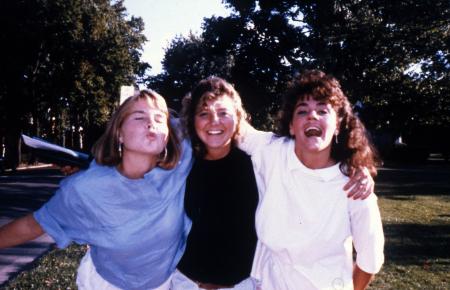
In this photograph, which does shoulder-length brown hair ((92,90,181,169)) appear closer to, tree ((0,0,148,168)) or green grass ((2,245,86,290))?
green grass ((2,245,86,290))

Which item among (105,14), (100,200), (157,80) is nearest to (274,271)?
(100,200)

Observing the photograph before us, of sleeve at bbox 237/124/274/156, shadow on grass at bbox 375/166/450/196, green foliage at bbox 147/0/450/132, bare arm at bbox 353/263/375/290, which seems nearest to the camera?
bare arm at bbox 353/263/375/290

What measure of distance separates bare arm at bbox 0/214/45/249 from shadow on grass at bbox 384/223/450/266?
6.78 meters

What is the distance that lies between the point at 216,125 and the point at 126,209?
90 centimetres

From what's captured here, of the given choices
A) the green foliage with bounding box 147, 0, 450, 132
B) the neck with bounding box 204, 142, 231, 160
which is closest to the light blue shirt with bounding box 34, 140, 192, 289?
the neck with bounding box 204, 142, 231, 160

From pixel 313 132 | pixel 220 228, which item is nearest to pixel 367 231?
pixel 313 132

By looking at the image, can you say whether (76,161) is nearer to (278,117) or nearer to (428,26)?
(278,117)

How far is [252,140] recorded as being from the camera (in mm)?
3250

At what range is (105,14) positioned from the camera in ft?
111

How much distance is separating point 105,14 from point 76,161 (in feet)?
111

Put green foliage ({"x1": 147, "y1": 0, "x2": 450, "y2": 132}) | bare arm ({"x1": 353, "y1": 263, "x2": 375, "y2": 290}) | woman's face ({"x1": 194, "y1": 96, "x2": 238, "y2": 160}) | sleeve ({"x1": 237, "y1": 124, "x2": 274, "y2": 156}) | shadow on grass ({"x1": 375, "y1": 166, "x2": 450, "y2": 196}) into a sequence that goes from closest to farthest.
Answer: bare arm ({"x1": 353, "y1": 263, "x2": 375, "y2": 290})
woman's face ({"x1": 194, "y1": 96, "x2": 238, "y2": 160})
sleeve ({"x1": 237, "y1": 124, "x2": 274, "y2": 156})
green foliage ({"x1": 147, "y1": 0, "x2": 450, "y2": 132})
shadow on grass ({"x1": 375, "y1": 166, "x2": 450, "y2": 196})

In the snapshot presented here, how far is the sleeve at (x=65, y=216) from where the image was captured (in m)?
2.59

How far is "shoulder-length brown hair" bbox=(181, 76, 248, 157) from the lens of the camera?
3158 millimetres

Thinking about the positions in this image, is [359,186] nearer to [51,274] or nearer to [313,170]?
[313,170]
